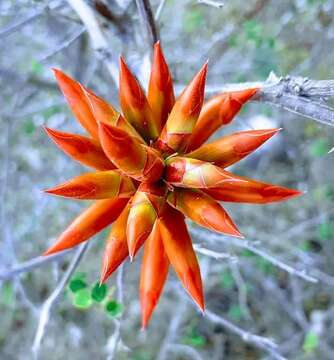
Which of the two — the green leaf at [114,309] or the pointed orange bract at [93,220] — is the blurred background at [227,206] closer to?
the green leaf at [114,309]

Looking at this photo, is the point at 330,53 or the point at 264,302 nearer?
the point at 330,53

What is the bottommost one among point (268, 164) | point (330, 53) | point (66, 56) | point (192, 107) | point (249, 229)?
point (268, 164)

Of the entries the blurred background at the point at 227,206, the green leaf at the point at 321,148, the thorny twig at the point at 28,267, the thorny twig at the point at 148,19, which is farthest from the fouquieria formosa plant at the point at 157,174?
the green leaf at the point at 321,148

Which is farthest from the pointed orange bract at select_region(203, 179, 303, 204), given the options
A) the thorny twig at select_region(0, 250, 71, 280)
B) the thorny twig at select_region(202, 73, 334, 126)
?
the thorny twig at select_region(0, 250, 71, 280)

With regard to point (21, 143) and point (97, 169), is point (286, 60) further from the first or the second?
point (97, 169)

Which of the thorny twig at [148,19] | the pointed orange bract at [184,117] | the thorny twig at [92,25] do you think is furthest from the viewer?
the thorny twig at [92,25]

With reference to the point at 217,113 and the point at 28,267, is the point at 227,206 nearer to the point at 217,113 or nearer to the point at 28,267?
the point at 28,267

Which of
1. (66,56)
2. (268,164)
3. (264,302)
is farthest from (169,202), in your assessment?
(268,164)

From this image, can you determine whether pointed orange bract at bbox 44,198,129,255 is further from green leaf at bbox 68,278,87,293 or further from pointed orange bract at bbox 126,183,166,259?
green leaf at bbox 68,278,87,293
